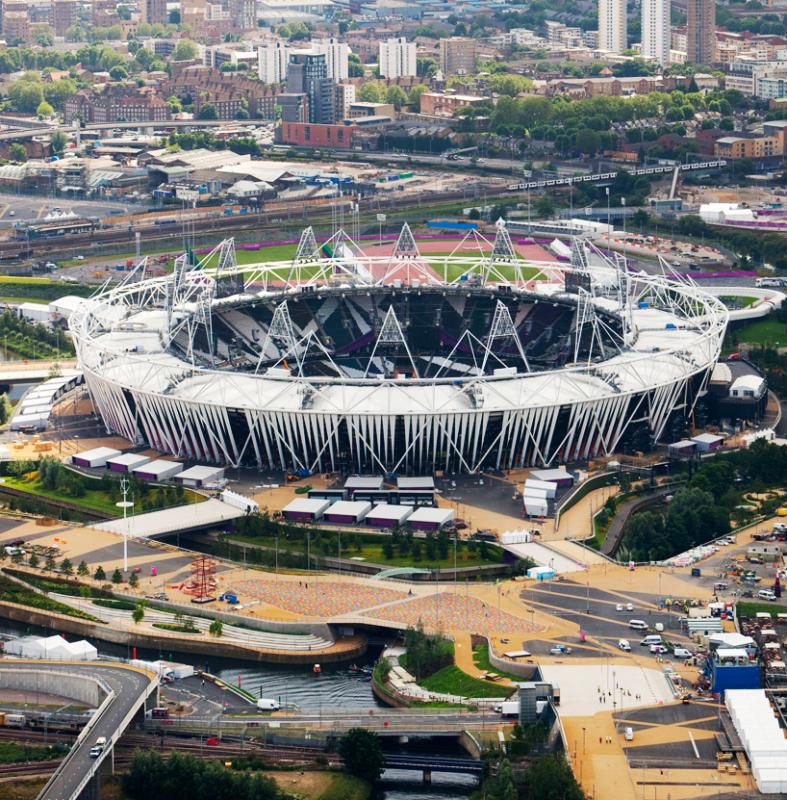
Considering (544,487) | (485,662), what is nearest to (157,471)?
(544,487)

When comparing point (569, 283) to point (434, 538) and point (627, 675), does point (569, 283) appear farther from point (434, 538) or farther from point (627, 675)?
point (627, 675)

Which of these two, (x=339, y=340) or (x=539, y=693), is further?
(x=339, y=340)

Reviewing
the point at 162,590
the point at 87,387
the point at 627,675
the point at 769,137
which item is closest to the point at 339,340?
the point at 87,387

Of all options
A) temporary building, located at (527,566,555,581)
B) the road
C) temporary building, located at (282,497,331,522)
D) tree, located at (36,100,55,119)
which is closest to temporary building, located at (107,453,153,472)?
temporary building, located at (282,497,331,522)

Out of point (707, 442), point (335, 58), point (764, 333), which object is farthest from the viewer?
point (335, 58)

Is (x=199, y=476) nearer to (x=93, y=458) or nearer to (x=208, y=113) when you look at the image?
(x=93, y=458)

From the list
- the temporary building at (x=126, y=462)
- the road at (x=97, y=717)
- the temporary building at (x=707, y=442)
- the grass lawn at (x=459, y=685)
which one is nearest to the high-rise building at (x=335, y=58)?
the temporary building at (x=707, y=442)
